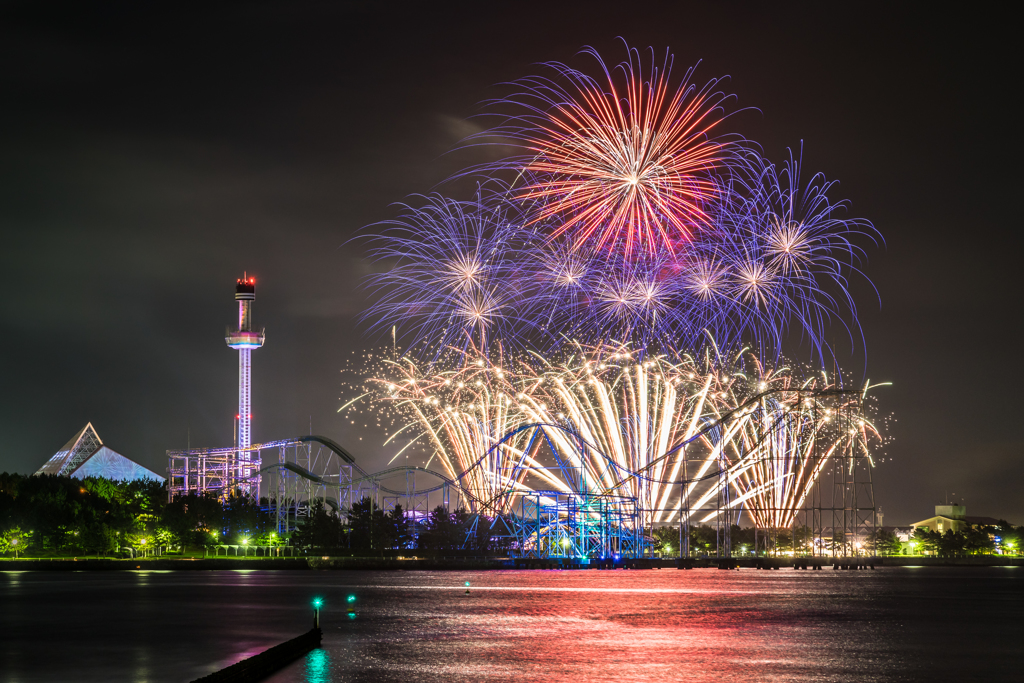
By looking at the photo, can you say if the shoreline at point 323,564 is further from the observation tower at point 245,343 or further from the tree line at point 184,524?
the observation tower at point 245,343

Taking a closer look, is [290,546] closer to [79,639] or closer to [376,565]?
[376,565]

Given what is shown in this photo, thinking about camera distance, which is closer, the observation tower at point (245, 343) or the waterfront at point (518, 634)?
the waterfront at point (518, 634)

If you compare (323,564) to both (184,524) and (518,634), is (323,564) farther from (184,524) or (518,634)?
(518,634)

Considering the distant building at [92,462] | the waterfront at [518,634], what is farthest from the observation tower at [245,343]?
the waterfront at [518,634]

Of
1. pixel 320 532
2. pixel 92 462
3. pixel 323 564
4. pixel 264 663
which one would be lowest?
pixel 323 564

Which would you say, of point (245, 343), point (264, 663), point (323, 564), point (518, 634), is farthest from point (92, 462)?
point (264, 663)

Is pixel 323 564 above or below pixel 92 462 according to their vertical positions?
below
